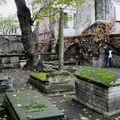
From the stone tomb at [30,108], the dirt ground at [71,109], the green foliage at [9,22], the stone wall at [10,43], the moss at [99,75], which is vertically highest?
the green foliage at [9,22]

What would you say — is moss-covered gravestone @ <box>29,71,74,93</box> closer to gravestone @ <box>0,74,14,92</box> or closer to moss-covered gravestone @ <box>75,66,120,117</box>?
gravestone @ <box>0,74,14,92</box>

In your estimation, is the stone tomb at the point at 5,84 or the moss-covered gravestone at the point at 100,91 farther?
the stone tomb at the point at 5,84

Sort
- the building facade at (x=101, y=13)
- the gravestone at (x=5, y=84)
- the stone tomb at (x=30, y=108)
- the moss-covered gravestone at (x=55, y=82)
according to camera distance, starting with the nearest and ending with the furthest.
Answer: the stone tomb at (x=30, y=108), the gravestone at (x=5, y=84), the moss-covered gravestone at (x=55, y=82), the building facade at (x=101, y=13)

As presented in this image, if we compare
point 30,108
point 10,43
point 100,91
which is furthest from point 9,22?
point 30,108

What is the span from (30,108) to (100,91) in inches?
79.9

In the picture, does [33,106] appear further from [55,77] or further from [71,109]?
[55,77]

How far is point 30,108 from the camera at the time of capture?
671 cm

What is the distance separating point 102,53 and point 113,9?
29.9 feet

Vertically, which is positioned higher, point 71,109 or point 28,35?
point 28,35

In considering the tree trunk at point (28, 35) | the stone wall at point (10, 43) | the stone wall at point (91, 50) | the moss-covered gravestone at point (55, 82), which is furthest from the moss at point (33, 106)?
the stone wall at point (10, 43)

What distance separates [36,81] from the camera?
37.2 ft

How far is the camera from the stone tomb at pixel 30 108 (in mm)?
6148

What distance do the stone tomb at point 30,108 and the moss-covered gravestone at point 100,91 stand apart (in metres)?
1.43

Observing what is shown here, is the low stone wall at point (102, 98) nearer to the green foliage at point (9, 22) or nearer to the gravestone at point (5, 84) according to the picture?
the gravestone at point (5, 84)
